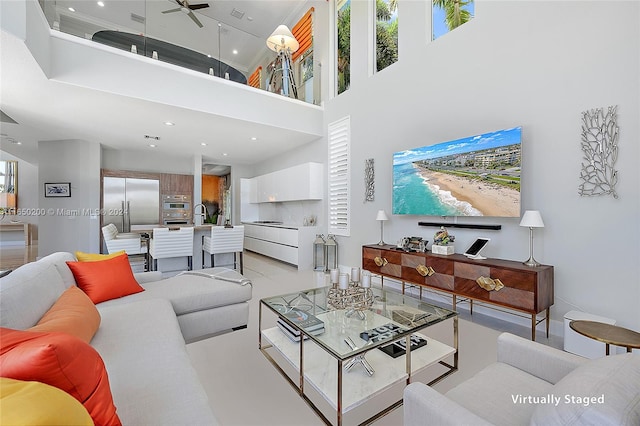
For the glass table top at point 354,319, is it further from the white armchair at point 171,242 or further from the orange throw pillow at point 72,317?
the white armchair at point 171,242

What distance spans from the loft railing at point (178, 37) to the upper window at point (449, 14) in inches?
100

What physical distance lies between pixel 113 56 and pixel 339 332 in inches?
168

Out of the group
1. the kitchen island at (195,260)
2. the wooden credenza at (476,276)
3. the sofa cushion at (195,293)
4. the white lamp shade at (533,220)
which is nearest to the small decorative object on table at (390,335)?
the wooden credenza at (476,276)

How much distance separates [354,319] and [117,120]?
4.92 meters

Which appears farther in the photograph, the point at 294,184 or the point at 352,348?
the point at 294,184

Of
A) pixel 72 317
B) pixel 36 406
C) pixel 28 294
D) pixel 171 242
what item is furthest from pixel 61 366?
pixel 171 242

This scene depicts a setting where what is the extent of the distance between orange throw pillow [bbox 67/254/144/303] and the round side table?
10.8 ft

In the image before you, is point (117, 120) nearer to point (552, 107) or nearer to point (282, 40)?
point (282, 40)

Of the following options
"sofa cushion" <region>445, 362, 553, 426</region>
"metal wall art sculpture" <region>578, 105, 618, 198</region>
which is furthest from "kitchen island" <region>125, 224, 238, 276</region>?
"metal wall art sculpture" <region>578, 105, 618, 198</region>

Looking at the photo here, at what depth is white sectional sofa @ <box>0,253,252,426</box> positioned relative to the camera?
1.06 metres

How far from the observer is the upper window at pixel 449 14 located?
331cm

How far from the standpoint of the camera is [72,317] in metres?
1.39

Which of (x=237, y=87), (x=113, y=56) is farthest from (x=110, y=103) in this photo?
(x=237, y=87)

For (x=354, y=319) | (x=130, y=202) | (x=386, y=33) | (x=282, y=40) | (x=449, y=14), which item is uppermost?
(x=282, y=40)
